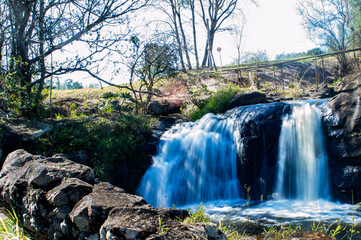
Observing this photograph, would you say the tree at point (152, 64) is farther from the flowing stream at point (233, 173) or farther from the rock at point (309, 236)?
the rock at point (309, 236)

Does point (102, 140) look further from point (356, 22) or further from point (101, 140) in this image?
point (356, 22)

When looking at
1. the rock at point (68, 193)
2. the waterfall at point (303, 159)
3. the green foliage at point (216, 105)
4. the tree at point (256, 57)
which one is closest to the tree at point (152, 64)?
the green foliage at point (216, 105)

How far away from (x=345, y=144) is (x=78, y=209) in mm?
7099

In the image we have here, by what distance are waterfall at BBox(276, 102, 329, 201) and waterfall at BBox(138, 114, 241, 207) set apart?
129cm

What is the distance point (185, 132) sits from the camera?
10.4m

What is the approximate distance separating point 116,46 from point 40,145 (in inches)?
159

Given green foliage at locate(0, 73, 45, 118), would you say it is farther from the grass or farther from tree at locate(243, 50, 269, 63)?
tree at locate(243, 50, 269, 63)

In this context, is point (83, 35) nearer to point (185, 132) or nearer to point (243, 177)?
point (185, 132)

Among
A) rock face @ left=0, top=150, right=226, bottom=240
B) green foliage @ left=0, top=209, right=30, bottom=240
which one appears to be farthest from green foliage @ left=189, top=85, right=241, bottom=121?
green foliage @ left=0, top=209, right=30, bottom=240

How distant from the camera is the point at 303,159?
26.6 feet

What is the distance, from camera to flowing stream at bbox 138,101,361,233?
7.25 m

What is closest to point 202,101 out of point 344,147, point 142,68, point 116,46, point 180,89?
point 180,89

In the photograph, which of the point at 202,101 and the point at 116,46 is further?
the point at 202,101

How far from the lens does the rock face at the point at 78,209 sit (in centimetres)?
238
